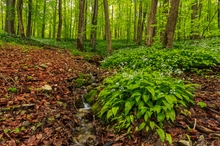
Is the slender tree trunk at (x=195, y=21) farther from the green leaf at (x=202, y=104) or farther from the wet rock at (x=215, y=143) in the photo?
the wet rock at (x=215, y=143)

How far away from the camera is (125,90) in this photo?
169 inches

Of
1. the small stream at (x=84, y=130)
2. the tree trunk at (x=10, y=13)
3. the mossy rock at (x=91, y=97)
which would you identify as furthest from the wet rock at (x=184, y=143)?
the tree trunk at (x=10, y=13)

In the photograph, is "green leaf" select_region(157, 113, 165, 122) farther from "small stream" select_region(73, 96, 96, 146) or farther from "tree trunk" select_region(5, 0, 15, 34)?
"tree trunk" select_region(5, 0, 15, 34)

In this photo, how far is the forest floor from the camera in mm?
3492

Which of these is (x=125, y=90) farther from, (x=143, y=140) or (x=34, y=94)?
(x=34, y=94)

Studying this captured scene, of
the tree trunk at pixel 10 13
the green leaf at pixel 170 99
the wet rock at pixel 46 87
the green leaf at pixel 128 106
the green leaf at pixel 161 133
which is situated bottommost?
the green leaf at pixel 161 133

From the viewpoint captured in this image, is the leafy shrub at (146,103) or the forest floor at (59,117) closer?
the forest floor at (59,117)

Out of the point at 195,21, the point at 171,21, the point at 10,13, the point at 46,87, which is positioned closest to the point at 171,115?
the point at 46,87

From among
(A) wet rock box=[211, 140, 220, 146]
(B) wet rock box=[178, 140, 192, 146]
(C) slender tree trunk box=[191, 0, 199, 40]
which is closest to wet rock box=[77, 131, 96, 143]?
(B) wet rock box=[178, 140, 192, 146]

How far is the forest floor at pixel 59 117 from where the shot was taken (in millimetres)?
3492

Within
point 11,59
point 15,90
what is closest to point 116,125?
point 15,90

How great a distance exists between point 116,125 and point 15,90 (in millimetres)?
3267

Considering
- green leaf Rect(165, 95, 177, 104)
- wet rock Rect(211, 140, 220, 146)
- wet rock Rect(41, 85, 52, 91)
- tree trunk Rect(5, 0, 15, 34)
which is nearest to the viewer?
wet rock Rect(211, 140, 220, 146)

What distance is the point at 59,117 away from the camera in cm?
453
